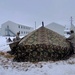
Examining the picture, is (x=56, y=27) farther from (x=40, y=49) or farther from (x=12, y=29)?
(x=40, y=49)

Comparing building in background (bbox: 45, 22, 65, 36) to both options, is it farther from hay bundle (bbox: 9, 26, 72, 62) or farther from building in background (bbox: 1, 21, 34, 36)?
hay bundle (bbox: 9, 26, 72, 62)

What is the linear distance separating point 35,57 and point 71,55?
6.09 feet

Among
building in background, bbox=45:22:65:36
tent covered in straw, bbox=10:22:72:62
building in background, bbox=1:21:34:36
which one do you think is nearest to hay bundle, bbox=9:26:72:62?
tent covered in straw, bbox=10:22:72:62

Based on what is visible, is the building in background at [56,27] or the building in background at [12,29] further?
the building in background at [12,29]

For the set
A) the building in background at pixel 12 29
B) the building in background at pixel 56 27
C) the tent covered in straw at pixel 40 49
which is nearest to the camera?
the tent covered in straw at pixel 40 49

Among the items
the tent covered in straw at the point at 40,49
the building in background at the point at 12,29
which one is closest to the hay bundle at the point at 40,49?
the tent covered in straw at the point at 40,49

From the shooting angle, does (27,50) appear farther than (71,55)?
No

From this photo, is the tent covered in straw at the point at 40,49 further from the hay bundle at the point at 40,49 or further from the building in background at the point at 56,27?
the building in background at the point at 56,27

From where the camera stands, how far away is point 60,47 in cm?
761

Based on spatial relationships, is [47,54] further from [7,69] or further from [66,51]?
[7,69]

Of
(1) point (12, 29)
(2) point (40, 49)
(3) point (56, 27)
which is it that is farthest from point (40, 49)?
(1) point (12, 29)

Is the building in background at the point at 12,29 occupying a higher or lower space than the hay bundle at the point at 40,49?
higher

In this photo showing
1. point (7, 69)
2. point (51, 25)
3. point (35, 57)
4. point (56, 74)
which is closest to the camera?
point (56, 74)

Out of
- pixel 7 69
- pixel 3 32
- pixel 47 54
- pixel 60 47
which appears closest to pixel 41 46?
pixel 47 54
